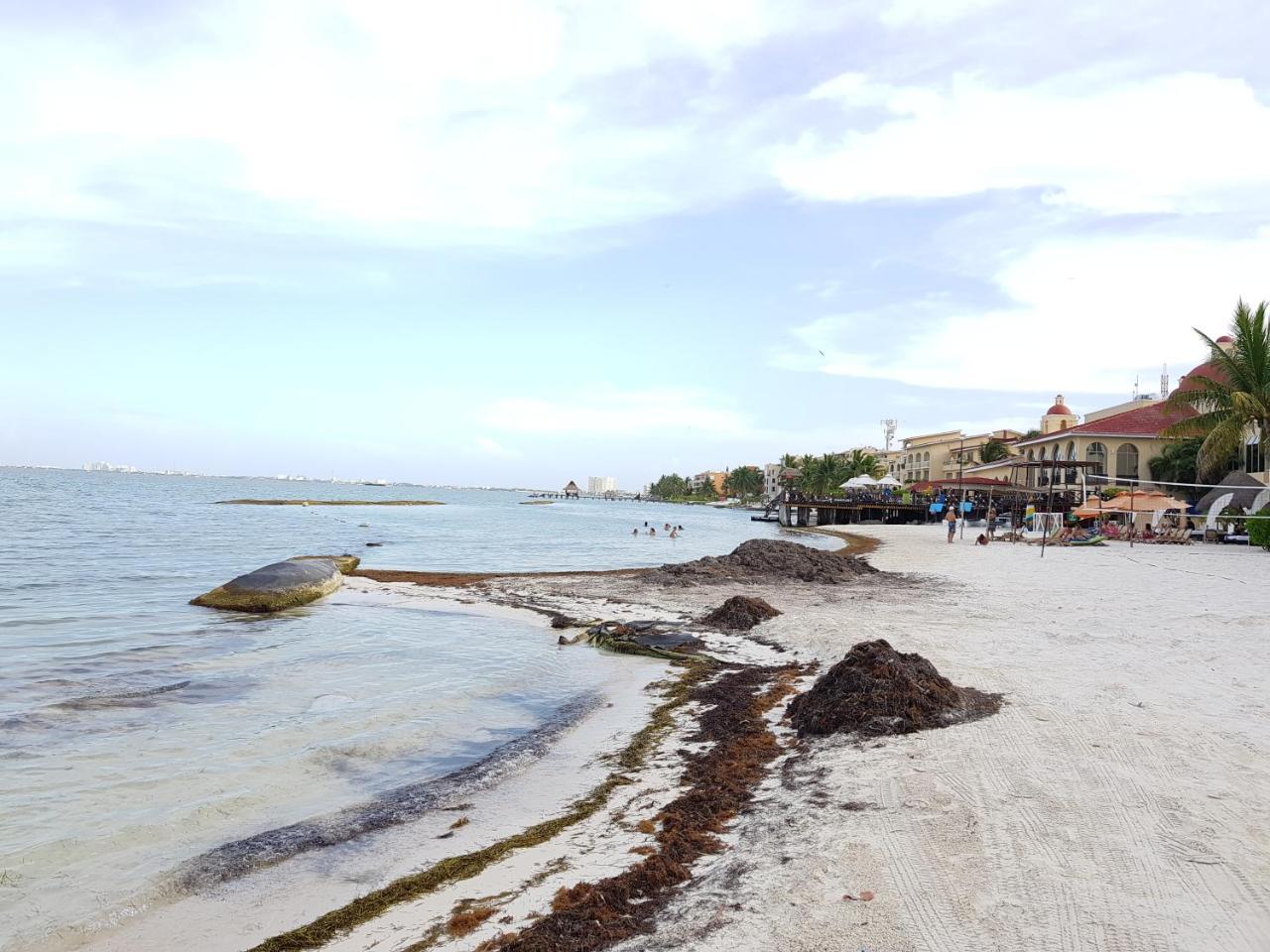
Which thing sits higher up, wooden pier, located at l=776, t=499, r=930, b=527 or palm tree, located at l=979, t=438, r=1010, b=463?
palm tree, located at l=979, t=438, r=1010, b=463

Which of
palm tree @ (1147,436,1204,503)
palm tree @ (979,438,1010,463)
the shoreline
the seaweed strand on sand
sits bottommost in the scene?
the shoreline

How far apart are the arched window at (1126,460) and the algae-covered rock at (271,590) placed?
4801 cm

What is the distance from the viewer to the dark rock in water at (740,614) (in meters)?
12.9

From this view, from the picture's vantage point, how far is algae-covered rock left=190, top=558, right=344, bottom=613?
604 inches

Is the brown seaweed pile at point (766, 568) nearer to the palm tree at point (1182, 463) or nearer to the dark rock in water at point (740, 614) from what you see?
the dark rock in water at point (740, 614)

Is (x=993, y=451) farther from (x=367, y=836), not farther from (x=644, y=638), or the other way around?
(x=367, y=836)

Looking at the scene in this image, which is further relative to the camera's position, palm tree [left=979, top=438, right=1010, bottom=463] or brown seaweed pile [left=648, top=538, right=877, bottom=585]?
palm tree [left=979, top=438, right=1010, bottom=463]

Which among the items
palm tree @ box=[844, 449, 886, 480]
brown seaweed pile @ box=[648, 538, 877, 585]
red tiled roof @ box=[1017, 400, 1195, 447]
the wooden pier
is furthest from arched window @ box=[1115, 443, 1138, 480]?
palm tree @ box=[844, 449, 886, 480]

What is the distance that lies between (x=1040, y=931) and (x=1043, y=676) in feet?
17.6

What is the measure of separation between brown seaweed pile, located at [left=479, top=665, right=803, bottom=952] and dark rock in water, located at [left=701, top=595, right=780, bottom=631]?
4725 millimetres

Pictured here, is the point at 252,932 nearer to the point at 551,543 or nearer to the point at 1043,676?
the point at 1043,676

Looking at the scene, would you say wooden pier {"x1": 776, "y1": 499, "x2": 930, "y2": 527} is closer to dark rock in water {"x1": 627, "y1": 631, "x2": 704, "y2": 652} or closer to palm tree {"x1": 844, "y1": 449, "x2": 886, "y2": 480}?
palm tree {"x1": 844, "y1": 449, "x2": 886, "y2": 480}

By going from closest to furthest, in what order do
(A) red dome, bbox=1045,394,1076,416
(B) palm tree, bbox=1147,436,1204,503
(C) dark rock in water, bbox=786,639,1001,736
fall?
(C) dark rock in water, bbox=786,639,1001,736 → (B) palm tree, bbox=1147,436,1204,503 → (A) red dome, bbox=1045,394,1076,416

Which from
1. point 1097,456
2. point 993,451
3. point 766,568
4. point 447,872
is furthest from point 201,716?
point 993,451
